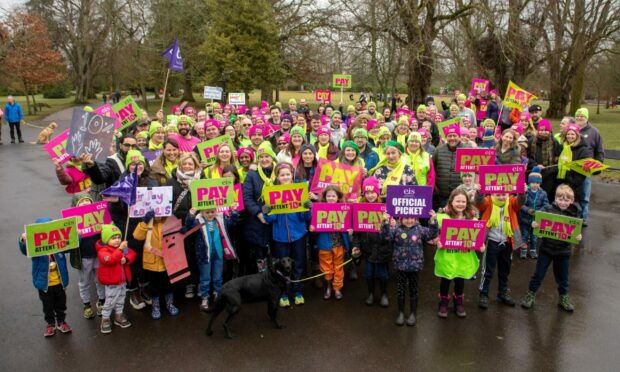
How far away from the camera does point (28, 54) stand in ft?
113

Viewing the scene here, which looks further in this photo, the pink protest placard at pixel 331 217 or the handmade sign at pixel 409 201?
the pink protest placard at pixel 331 217

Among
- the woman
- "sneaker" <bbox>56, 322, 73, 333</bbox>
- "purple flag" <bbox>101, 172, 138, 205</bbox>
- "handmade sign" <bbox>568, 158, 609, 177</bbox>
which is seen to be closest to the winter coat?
the woman

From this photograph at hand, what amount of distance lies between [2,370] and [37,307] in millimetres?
1449

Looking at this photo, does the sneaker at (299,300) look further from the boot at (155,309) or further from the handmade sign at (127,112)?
the handmade sign at (127,112)

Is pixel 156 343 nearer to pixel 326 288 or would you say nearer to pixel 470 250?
pixel 326 288

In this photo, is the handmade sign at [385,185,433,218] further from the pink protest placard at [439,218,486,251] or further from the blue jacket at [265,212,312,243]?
the blue jacket at [265,212,312,243]

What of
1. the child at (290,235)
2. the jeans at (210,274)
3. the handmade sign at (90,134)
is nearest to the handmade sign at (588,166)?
the child at (290,235)

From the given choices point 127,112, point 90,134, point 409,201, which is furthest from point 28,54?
point 409,201

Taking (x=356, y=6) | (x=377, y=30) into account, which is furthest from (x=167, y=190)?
(x=356, y=6)

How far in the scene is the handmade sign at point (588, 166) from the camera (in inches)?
291

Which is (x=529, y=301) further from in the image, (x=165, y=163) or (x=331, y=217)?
(x=165, y=163)

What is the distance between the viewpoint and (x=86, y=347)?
5.21m

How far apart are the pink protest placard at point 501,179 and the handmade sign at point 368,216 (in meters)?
1.44

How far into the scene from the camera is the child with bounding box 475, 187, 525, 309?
605 cm
